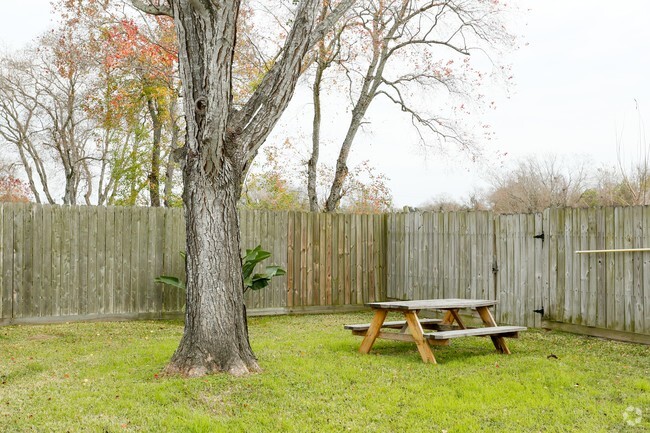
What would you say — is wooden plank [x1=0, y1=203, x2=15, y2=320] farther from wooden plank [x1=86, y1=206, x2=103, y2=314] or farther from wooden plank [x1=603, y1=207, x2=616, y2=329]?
wooden plank [x1=603, y1=207, x2=616, y2=329]

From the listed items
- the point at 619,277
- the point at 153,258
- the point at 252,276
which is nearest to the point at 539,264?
the point at 619,277

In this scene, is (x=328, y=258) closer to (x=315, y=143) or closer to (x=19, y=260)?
(x=315, y=143)

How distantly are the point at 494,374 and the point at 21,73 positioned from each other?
68.6 feet

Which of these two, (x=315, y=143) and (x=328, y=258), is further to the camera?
(x=315, y=143)

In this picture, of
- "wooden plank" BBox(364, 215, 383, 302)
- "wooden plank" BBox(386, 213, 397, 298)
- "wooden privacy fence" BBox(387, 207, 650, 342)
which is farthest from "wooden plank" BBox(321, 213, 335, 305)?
"wooden privacy fence" BBox(387, 207, 650, 342)

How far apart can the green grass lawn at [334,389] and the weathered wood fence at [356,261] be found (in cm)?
101

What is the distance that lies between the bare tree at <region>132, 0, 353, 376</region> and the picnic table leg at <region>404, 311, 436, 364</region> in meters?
1.81

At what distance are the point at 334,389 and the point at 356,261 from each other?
6.69 meters

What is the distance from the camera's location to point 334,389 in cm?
563

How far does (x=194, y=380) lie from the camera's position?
566 centimetres

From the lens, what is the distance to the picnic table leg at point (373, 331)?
723 centimetres

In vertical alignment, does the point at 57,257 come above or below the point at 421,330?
above

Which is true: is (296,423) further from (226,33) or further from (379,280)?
(379,280)

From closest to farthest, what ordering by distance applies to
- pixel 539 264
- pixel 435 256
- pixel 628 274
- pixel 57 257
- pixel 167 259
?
1. pixel 628 274
2. pixel 539 264
3. pixel 57 257
4. pixel 167 259
5. pixel 435 256
